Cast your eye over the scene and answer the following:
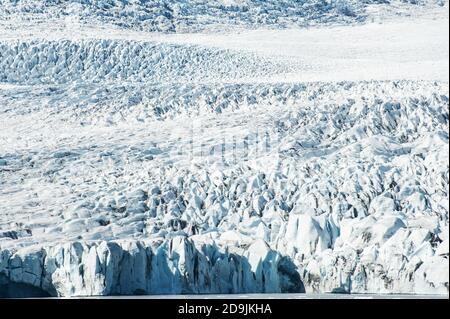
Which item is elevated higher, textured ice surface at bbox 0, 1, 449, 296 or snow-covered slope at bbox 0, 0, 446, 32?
snow-covered slope at bbox 0, 0, 446, 32

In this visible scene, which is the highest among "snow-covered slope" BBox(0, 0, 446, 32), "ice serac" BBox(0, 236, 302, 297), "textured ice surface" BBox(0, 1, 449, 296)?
"snow-covered slope" BBox(0, 0, 446, 32)

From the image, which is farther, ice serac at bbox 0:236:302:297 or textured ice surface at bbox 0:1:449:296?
textured ice surface at bbox 0:1:449:296

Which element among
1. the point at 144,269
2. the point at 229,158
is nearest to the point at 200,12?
the point at 229,158

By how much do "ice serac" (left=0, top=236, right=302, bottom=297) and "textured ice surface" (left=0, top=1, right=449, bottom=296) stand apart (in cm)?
1

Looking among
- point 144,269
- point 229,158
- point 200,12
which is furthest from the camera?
point 200,12

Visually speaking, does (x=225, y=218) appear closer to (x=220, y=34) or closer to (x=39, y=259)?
(x=39, y=259)

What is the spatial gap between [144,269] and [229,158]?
2227 millimetres

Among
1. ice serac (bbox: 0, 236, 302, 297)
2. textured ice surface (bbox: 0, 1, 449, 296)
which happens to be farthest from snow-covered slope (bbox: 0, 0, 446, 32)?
ice serac (bbox: 0, 236, 302, 297)

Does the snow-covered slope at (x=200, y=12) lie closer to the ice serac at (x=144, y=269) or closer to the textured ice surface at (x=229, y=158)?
the textured ice surface at (x=229, y=158)

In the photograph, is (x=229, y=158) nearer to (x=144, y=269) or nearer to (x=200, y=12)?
A: (x=144, y=269)

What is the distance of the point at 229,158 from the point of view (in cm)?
928

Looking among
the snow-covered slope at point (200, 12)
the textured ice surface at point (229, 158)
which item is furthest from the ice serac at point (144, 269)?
the snow-covered slope at point (200, 12)

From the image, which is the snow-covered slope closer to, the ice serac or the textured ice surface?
the textured ice surface

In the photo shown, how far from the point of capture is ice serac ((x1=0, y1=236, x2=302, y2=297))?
7.36 metres
